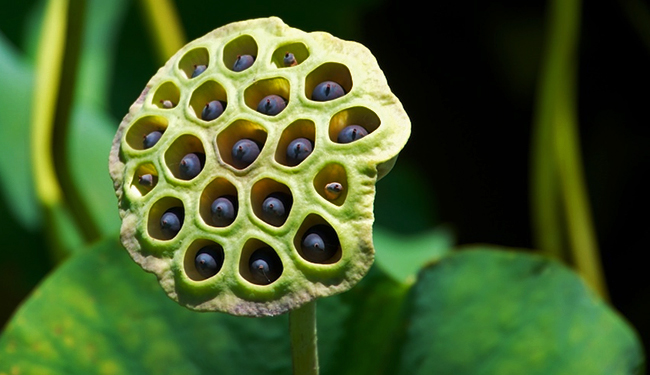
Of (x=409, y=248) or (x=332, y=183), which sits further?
(x=409, y=248)

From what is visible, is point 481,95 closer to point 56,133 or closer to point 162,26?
point 162,26

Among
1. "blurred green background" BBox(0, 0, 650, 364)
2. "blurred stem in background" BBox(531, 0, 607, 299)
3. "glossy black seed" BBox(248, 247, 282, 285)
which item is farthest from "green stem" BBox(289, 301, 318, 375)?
"blurred green background" BBox(0, 0, 650, 364)

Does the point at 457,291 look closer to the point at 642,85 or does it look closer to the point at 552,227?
the point at 552,227

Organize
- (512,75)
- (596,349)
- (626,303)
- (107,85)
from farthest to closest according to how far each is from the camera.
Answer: (512,75) → (626,303) → (107,85) → (596,349)

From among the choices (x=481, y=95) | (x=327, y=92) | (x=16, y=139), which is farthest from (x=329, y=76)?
(x=481, y=95)

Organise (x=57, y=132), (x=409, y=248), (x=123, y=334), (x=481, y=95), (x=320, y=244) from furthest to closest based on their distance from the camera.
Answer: (x=481, y=95) → (x=409, y=248) → (x=57, y=132) → (x=123, y=334) → (x=320, y=244)

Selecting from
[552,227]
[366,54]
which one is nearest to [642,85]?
[552,227]
